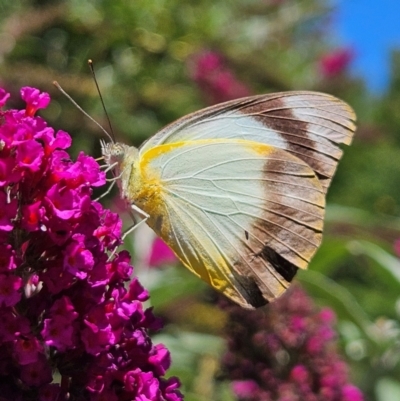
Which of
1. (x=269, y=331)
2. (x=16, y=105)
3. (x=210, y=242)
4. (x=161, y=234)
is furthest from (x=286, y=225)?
(x=16, y=105)

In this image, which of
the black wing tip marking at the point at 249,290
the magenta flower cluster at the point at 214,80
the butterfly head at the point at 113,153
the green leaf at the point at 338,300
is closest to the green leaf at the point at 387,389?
the green leaf at the point at 338,300

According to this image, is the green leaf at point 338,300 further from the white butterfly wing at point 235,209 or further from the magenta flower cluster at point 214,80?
the magenta flower cluster at point 214,80

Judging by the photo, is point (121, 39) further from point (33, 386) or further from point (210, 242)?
point (33, 386)

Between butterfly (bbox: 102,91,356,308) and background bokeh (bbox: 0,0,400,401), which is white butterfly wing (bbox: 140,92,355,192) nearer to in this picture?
butterfly (bbox: 102,91,356,308)

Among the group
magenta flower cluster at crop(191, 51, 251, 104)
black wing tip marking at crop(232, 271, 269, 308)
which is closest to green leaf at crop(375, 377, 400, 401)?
black wing tip marking at crop(232, 271, 269, 308)

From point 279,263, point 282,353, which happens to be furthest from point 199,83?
point 279,263

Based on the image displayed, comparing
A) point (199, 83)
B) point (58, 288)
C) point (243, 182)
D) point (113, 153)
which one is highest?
point (58, 288)

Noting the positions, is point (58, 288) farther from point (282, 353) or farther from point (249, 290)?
point (282, 353)
